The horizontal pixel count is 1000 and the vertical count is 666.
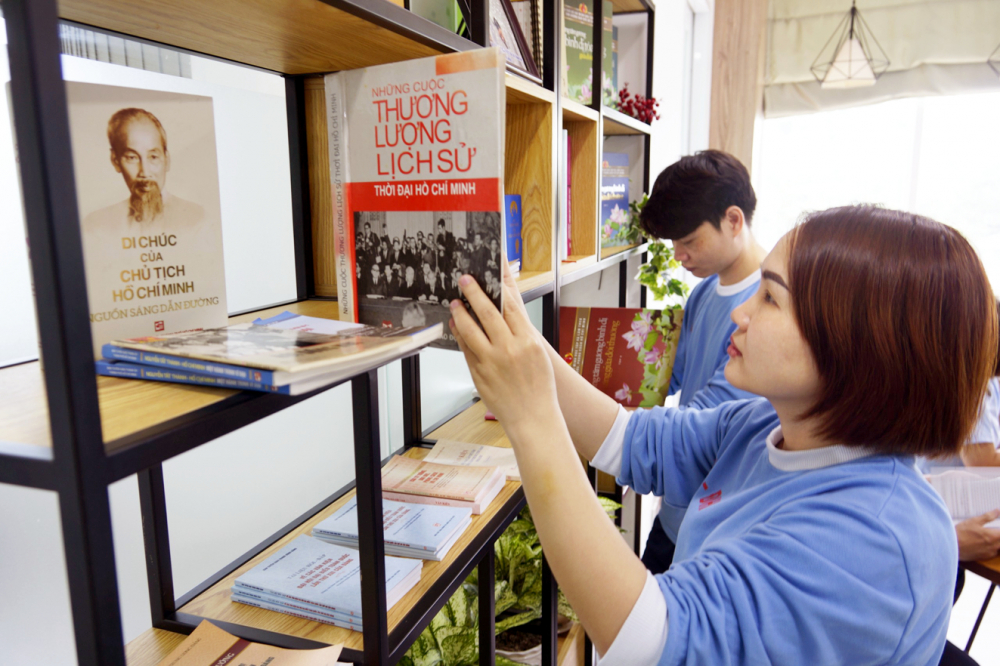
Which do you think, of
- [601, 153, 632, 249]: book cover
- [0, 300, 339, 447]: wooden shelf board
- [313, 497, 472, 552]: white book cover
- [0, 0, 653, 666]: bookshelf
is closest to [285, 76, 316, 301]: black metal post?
[0, 0, 653, 666]: bookshelf

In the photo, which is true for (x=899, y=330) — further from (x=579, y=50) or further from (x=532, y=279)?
(x=579, y=50)

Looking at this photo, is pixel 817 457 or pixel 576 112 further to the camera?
pixel 576 112

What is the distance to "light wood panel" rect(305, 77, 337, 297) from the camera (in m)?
1.03

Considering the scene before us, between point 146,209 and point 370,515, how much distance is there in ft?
1.34

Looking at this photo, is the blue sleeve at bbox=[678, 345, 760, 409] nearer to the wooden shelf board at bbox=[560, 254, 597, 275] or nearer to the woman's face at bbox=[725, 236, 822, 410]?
the wooden shelf board at bbox=[560, 254, 597, 275]

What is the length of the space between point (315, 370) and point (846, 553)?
2.06ft

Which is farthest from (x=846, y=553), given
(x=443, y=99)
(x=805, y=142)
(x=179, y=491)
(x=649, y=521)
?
(x=805, y=142)

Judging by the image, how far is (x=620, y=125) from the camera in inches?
93.5

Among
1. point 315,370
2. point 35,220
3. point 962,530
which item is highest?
point 35,220

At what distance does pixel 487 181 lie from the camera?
0.68 m

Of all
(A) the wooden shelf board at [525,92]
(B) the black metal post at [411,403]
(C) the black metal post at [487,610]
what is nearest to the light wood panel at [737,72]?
(A) the wooden shelf board at [525,92]

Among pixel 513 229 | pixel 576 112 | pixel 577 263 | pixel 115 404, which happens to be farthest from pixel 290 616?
pixel 576 112

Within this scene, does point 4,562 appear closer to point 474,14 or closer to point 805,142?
point 474,14

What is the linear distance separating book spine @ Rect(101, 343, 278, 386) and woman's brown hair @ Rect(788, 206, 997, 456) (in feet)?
2.34
